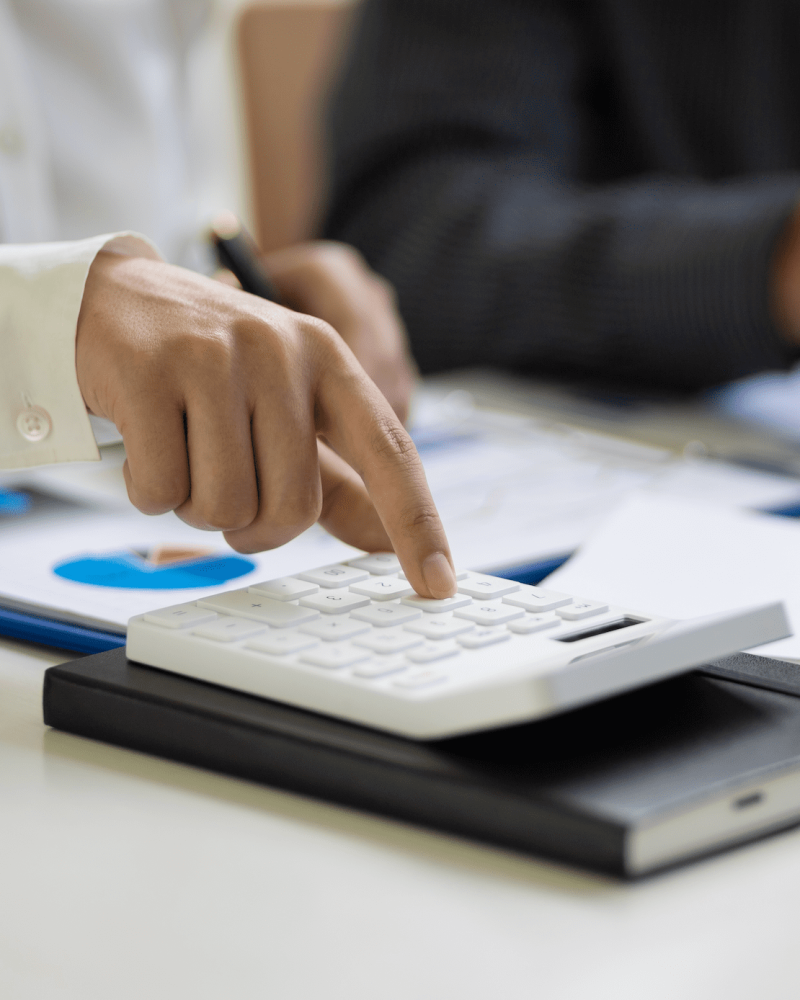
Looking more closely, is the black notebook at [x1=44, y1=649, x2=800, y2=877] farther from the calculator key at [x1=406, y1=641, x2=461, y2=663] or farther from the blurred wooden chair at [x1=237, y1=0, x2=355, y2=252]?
the blurred wooden chair at [x1=237, y1=0, x2=355, y2=252]

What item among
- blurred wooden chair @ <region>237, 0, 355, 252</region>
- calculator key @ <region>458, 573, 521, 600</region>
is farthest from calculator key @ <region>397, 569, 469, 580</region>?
blurred wooden chair @ <region>237, 0, 355, 252</region>

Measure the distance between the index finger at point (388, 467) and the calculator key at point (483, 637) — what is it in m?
0.03

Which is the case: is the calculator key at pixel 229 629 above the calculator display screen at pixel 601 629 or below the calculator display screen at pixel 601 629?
above

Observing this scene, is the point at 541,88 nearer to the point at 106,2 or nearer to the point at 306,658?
the point at 106,2

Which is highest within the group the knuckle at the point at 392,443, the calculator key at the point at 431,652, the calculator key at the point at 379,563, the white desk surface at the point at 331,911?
the knuckle at the point at 392,443

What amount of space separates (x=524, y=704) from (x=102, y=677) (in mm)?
124

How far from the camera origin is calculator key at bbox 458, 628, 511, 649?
0.90ft

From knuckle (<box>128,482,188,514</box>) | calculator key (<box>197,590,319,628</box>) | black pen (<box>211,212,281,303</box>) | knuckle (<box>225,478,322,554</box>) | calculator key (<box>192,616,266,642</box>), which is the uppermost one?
black pen (<box>211,212,281,303</box>)

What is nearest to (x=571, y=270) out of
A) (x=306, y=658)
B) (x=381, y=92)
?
(x=381, y=92)

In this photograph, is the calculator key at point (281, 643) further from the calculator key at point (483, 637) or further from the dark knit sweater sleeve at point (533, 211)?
the dark knit sweater sleeve at point (533, 211)

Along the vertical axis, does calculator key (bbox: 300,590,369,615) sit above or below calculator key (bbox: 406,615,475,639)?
below

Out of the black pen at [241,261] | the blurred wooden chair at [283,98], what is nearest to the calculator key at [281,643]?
the black pen at [241,261]

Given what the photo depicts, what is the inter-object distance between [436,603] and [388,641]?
0.12 ft

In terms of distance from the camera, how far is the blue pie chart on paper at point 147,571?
40cm
